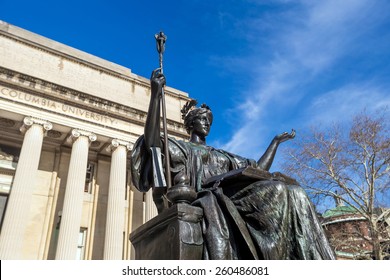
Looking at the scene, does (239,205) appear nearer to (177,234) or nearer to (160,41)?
(177,234)

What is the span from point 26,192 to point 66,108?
5.99 m

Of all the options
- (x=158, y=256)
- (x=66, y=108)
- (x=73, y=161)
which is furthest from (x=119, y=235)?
(x=158, y=256)

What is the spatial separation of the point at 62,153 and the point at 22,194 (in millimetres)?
6500

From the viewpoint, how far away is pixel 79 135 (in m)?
22.3

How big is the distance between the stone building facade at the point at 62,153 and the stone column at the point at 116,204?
60 millimetres

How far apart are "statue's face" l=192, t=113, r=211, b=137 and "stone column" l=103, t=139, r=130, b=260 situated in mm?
17356

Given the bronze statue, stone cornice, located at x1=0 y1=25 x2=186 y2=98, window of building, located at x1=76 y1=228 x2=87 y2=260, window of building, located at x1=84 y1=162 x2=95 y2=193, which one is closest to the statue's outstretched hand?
the bronze statue

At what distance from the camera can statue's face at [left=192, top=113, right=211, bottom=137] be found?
479 centimetres

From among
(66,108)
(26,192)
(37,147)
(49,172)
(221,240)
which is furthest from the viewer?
(49,172)

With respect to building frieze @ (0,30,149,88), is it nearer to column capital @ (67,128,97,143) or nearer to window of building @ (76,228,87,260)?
column capital @ (67,128,97,143)

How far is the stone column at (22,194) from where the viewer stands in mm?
17719
